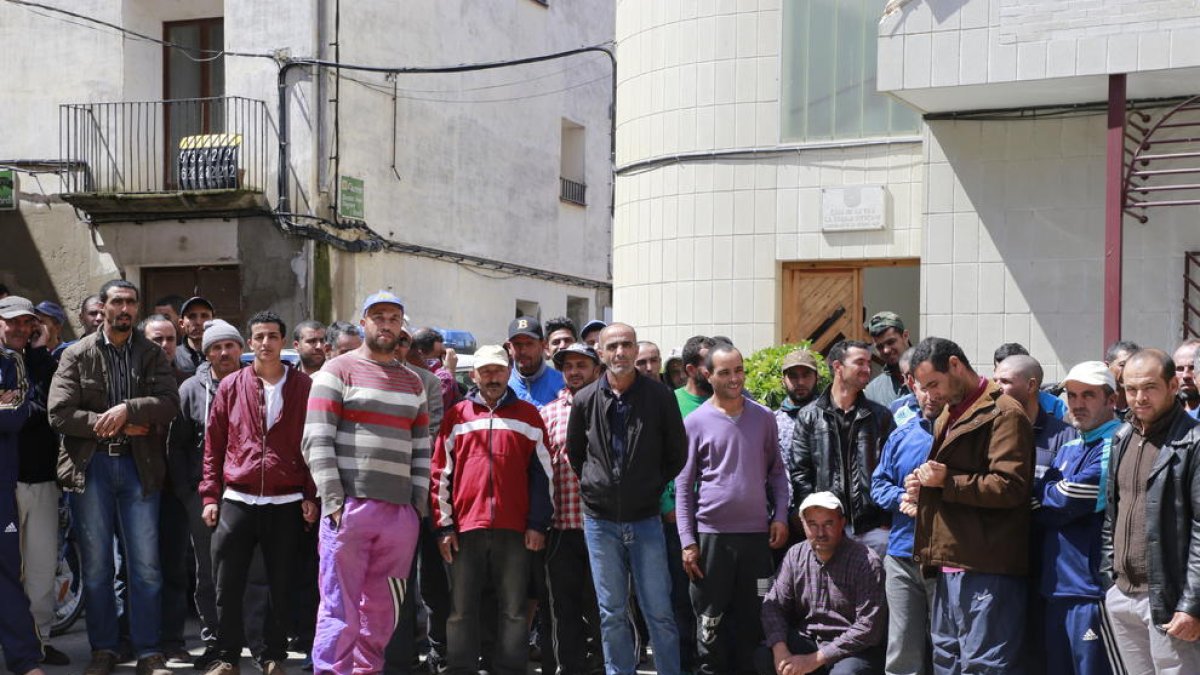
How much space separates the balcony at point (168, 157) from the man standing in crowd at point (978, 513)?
13.0m

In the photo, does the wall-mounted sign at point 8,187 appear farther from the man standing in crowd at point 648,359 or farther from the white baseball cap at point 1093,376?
Result: the white baseball cap at point 1093,376

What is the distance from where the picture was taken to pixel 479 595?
23.5 feet

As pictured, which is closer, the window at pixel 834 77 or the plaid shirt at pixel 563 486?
the plaid shirt at pixel 563 486

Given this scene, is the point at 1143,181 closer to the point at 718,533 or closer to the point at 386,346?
the point at 718,533

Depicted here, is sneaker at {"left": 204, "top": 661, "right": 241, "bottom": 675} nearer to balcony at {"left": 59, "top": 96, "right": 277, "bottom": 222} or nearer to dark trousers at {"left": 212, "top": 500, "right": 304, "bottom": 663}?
dark trousers at {"left": 212, "top": 500, "right": 304, "bottom": 663}

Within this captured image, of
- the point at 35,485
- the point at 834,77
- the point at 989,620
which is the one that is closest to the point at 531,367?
the point at 35,485

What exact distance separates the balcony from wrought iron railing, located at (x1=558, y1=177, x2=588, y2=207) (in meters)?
7.79

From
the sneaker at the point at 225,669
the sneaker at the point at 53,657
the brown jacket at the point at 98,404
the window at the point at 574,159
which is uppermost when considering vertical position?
the window at the point at 574,159

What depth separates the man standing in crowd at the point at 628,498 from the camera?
6.98 m

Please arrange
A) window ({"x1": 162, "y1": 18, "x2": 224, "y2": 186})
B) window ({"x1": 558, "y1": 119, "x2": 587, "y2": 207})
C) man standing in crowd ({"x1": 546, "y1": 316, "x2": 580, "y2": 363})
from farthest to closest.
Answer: window ({"x1": 558, "y1": 119, "x2": 587, "y2": 207}) < window ({"x1": 162, "y1": 18, "x2": 224, "y2": 186}) < man standing in crowd ({"x1": 546, "y1": 316, "x2": 580, "y2": 363})

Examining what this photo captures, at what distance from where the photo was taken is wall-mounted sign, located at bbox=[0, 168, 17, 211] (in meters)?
17.8

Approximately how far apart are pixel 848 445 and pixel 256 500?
3.37 meters

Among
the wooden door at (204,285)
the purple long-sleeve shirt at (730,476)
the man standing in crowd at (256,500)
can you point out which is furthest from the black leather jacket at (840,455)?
the wooden door at (204,285)

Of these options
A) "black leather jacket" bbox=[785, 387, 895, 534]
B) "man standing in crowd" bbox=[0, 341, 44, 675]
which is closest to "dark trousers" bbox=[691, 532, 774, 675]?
"black leather jacket" bbox=[785, 387, 895, 534]
